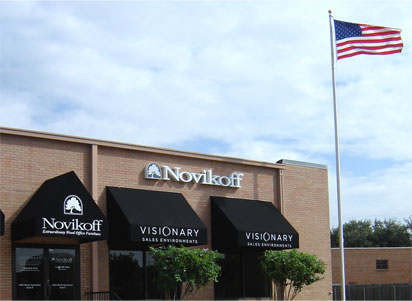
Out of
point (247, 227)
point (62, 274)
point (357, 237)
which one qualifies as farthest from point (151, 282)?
point (357, 237)

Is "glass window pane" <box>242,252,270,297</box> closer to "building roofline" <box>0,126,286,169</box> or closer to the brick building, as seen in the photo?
the brick building

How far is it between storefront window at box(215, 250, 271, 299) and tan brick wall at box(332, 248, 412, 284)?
93.5 ft

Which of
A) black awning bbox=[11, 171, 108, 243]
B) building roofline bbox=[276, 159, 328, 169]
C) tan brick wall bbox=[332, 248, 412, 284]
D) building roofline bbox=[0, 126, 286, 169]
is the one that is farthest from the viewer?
tan brick wall bbox=[332, 248, 412, 284]

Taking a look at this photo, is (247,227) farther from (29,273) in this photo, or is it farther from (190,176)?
(29,273)

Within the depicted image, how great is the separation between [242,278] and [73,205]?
8104 millimetres

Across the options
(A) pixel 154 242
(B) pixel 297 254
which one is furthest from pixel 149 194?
(B) pixel 297 254

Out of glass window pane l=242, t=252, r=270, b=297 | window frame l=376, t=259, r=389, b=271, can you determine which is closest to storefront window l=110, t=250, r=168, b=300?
glass window pane l=242, t=252, r=270, b=297

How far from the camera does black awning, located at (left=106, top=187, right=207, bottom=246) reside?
779 inches

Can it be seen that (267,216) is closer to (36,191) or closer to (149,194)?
(149,194)

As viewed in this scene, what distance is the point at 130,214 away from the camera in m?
20.0

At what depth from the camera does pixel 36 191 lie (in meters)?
19.4

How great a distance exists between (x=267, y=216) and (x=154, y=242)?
535 centimetres

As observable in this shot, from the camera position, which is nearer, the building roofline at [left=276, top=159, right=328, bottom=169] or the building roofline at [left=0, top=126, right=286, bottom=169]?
the building roofline at [left=0, top=126, right=286, bottom=169]

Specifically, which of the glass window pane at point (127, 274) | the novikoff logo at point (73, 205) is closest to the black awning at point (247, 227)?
the glass window pane at point (127, 274)
